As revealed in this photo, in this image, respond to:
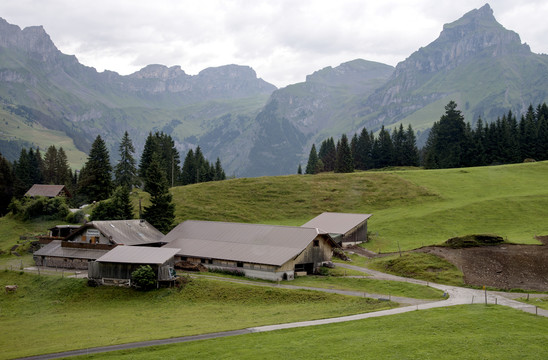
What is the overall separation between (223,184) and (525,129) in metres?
89.4

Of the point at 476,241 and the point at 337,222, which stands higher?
the point at 337,222

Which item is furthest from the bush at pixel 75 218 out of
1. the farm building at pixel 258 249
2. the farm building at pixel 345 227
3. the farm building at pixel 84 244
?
the farm building at pixel 345 227

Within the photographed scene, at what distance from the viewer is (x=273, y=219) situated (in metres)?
96.4

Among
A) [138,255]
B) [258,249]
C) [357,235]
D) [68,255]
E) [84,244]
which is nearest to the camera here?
[138,255]

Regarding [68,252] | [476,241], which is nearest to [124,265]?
[68,252]

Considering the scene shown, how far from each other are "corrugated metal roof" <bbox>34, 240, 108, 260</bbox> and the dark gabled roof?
2.04 meters

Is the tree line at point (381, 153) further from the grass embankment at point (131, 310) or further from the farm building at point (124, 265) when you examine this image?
the grass embankment at point (131, 310)

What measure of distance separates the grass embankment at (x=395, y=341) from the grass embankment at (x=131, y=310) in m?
4.03

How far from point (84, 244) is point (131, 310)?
76.4ft

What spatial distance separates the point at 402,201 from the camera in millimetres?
97750

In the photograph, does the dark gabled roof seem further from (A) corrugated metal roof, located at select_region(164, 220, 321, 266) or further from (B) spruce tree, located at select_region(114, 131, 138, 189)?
(B) spruce tree, located at select_region(114, 131, 138, 189)

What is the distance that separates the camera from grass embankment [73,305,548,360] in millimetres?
27031

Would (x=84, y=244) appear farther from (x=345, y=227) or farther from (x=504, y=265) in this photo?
(x=504, y=265)

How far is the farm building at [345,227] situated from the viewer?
7538 centimetres
